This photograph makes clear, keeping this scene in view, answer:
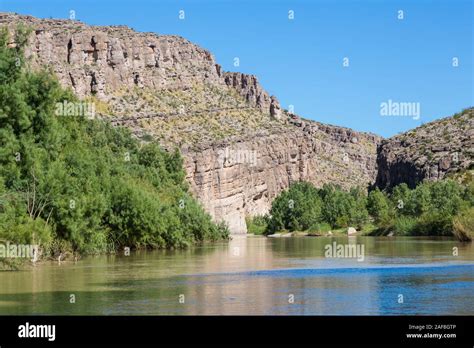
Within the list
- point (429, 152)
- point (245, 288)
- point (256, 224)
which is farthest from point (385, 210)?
point (245, 288)

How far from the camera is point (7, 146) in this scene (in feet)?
135

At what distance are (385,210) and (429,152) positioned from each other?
73.1 feet

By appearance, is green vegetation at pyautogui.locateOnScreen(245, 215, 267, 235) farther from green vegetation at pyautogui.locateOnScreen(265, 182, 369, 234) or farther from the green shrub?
the green shrub

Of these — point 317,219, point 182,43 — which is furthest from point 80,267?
point 182,43

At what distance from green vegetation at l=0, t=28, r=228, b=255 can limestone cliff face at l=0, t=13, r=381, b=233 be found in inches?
2867

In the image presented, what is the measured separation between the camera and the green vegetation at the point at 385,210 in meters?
90.4

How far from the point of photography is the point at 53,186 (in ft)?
137

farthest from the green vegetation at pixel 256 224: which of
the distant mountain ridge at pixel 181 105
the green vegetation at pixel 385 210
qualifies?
the green vegetation at pixel 385 210

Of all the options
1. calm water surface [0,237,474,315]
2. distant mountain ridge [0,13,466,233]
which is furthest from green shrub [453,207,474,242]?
distant mountain ridge [0,13,466,233]

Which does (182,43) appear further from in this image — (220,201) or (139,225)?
(139,225)

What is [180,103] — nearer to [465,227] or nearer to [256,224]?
[256,224]

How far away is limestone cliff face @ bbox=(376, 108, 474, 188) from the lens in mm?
132000

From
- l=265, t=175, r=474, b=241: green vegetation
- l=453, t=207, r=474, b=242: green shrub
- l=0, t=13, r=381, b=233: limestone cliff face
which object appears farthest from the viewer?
l=0, t=13, r=381, b=233: limestone cliff face
